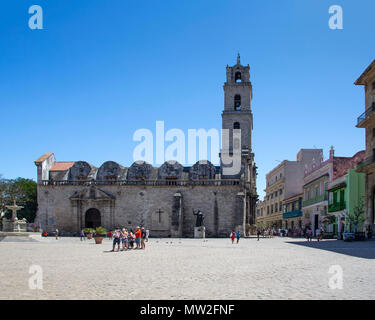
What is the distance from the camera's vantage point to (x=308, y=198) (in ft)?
161

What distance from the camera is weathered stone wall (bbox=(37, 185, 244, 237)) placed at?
39156 mm

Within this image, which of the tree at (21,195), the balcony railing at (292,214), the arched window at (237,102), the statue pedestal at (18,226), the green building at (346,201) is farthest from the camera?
the tree at (21,195)

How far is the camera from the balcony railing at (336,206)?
118ft

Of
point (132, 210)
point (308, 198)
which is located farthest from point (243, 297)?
point (308, 198)

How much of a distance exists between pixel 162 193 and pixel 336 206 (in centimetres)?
1655

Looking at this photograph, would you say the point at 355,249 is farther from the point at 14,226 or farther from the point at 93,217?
the point at 93,217

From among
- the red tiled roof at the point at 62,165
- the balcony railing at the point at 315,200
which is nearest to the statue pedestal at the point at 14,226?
the red tiled roof at the point at 62,165

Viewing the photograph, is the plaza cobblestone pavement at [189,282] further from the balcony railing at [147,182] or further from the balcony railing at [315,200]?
the balcony railing at [315,200]

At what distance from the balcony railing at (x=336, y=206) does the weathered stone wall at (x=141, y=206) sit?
8.69m

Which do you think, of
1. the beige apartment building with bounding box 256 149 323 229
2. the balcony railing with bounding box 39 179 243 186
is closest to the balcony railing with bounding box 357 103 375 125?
the balcony railing with bounding box 39 179 243 186

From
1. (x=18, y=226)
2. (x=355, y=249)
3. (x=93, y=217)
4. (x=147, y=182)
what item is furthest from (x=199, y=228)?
Result: (x=355, y=249)

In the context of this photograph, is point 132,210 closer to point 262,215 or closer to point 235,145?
A: point 235,145

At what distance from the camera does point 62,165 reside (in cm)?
4659
